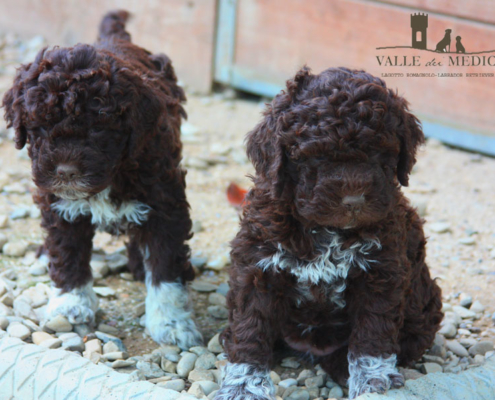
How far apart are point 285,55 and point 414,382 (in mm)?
6043

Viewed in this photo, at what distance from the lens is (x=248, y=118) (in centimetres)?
912

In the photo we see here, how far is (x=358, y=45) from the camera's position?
8.31m

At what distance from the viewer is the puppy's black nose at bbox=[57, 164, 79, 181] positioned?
391 cm

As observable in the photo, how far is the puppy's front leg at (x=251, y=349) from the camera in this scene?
12.5 feet

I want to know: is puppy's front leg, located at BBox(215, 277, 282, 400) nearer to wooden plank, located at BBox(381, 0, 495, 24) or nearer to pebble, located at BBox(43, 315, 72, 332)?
pebble, located at BBox(43, 315, 72, 332)

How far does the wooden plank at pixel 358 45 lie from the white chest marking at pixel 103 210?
4549 mm

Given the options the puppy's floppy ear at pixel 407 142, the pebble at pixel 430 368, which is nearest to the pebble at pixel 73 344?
the pebble at pixel 430 368

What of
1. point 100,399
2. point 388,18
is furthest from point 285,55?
point 100,399

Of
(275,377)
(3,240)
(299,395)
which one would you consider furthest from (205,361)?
(3,240)

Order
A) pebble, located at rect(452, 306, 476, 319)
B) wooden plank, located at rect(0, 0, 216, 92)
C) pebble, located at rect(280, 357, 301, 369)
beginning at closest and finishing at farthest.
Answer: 1. pebble, located at rect(280, 357, 301, 369)
2. pebble, located at rect(452, 306, 476, 319)
3. wooden plank, located at rect(0, 0, 216, 92)

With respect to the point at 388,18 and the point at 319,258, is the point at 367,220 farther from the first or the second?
the point at 388,18

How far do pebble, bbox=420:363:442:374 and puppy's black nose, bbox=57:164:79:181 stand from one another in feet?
8.12

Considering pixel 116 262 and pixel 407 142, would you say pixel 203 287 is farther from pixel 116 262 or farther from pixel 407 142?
pixel 407 142

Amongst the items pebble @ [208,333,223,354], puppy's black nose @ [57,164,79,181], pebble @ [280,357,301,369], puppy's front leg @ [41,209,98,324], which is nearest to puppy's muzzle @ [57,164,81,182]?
puppy's black nose @ [57,164,79,181]
